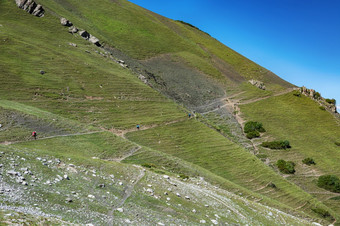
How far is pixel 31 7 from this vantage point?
281 feet

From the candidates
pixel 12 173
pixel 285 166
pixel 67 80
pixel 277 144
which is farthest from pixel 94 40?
pixel 12 173

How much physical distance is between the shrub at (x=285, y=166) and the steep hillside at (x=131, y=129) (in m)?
2.60

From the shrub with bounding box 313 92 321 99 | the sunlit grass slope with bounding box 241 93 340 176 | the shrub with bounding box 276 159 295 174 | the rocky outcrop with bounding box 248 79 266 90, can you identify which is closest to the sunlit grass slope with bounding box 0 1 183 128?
the shrub with bounding box 276 159 295 174

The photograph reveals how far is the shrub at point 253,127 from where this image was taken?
8079 centimetres

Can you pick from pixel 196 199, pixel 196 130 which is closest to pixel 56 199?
pixel 196 199

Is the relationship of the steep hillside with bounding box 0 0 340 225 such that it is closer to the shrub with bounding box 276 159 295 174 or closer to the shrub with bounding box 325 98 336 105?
the shrub with bounding box 276 159 295 174

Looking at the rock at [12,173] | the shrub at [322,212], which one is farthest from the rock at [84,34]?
the shrub at [322,212]

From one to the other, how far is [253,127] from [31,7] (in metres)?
77.7

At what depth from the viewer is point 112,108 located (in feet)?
191

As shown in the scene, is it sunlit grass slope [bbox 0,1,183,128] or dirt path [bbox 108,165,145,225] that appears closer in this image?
dirt path [bbox 108,165,145,225]

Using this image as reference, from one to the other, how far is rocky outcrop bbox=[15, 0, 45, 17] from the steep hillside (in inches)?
69.0

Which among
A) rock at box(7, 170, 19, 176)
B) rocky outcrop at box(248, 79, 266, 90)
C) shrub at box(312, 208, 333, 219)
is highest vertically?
rocky outcrop at box(248, 79, 266, 90)

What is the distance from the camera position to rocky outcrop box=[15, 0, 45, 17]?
8431 cm

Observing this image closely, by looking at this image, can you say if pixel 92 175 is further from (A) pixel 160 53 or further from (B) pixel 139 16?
(B) pixel 139 16
